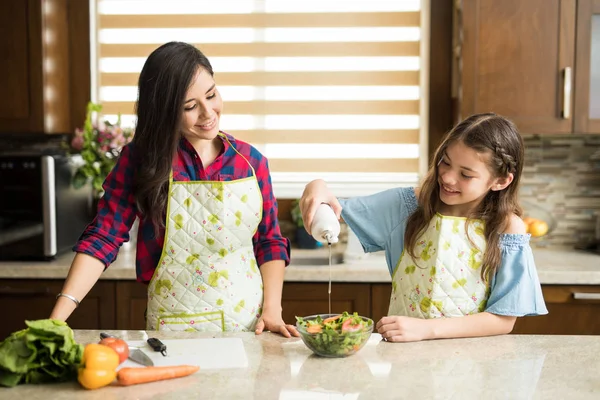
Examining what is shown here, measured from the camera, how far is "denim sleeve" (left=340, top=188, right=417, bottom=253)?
6.42ft

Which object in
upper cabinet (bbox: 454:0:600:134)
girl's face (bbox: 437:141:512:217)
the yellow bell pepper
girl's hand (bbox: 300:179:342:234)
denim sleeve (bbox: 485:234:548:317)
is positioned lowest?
the yellow bell pepper

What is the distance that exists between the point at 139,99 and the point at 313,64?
1.66 metres

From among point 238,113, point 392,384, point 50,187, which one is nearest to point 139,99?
point 392,384

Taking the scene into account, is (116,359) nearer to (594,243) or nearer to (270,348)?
(270,348)

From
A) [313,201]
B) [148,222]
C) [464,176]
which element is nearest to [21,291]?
[148,222]

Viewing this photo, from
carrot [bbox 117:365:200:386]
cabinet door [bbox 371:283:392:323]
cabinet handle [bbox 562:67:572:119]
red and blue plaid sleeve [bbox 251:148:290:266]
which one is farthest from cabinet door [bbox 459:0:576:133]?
carrot [bbox 117:365:200:386]

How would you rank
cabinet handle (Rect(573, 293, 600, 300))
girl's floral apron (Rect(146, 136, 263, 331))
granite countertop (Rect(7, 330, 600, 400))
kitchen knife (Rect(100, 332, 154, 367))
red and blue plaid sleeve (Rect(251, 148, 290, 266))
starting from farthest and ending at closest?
cabinet handle (Rect(573, 293, 600, 300)) < red and blue plaid sleeve (Rect(251, 148, 290, 266)) < girl's floral apron (Rect(146, 136, 263, 331)) < kitchen knife (Rect(100, 332, 154, 367)) < granite countertop (Rect(7, 330, 600, 400))

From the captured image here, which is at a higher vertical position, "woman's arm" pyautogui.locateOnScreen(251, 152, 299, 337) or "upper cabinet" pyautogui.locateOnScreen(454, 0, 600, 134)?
"upper cabinet" pyautogui.locateOnScreen(454, 0, 600, 134)

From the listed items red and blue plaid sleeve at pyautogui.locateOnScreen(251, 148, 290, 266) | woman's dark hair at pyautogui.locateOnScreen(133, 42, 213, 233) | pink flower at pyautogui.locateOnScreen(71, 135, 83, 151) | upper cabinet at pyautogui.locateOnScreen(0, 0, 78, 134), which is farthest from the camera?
pink flower at pyautogui.locateOnScreen(71, 135, 83, 151)

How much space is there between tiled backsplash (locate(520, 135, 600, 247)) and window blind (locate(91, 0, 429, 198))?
54 centimetres

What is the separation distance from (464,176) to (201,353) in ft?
2.54

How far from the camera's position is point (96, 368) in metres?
1.33

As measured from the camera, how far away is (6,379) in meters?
1.36

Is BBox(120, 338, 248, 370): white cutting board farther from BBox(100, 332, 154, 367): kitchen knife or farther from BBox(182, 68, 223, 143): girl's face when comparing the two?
BBox(182, 68, 223, 143): girl's face
